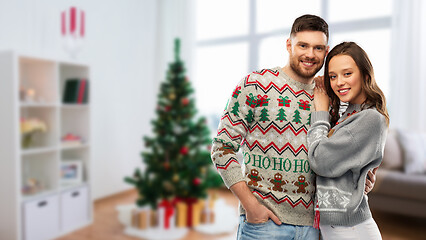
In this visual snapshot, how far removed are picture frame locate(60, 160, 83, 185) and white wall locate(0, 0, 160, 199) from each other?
0.36m

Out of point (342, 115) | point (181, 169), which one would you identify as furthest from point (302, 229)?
point (181, 169)

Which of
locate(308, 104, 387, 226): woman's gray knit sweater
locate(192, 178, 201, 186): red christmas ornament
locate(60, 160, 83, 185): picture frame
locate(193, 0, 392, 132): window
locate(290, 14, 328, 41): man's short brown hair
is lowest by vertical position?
locate(192, 178, 201, 186): red christmas ornament

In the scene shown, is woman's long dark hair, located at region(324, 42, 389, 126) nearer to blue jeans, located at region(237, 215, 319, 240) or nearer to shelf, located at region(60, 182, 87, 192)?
blue jeans, located at region(237, 215, 319, 240)

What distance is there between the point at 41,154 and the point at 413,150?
3.41 metres

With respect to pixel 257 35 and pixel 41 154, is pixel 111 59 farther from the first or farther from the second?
pixel 257 35

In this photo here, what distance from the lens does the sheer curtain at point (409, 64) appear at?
11.2 ft

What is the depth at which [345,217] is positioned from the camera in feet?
3.33

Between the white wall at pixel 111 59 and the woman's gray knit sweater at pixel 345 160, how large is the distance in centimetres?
260

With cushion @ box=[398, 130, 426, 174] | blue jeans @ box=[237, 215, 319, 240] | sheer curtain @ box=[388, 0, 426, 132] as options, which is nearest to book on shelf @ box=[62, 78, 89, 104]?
blue jeans @ box=[237, 215, 319, 240]

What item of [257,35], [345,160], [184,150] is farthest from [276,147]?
[257,35]

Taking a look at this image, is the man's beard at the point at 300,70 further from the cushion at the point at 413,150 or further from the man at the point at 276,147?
the cushion at the point at 413,150

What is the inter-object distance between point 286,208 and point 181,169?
1992mm

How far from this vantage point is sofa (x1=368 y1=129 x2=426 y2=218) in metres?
2.77

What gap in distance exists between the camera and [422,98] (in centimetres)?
345
